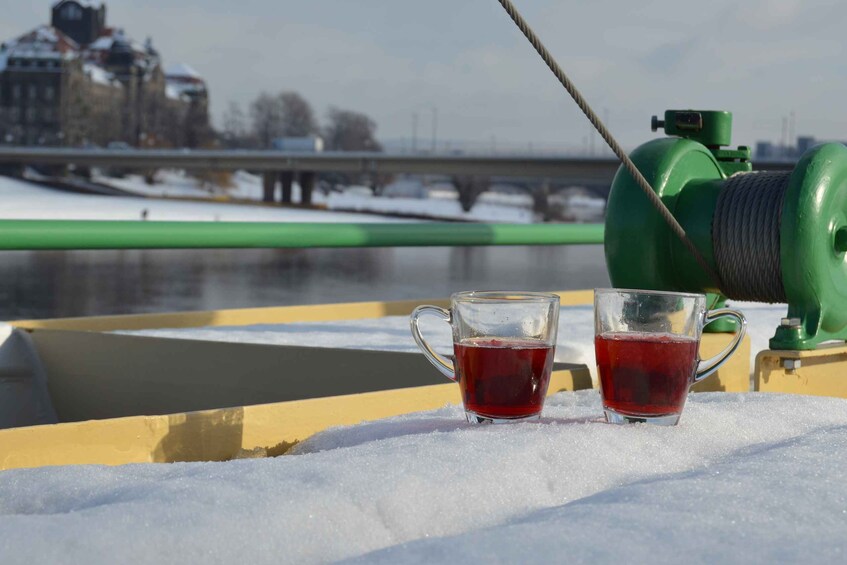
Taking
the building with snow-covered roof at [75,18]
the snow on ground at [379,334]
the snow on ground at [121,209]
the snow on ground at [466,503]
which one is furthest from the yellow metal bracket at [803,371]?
the building with snow-covered roof at [75,18]

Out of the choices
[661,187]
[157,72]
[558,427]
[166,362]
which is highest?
[157,72]

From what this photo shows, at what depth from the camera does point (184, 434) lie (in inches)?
46.8

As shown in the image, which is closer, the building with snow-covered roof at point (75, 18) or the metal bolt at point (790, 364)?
the metal bolt at point (790, 364)

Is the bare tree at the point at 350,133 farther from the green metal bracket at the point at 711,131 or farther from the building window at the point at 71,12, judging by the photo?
the green metal bracket at the point at 711,131

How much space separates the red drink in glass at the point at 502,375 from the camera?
1192mm

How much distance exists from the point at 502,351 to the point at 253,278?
2767 centimetres

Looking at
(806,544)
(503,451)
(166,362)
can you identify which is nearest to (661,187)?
(166,362)

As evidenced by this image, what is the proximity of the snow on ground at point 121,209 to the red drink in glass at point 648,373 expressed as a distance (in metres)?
43.3

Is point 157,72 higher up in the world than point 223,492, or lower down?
higher up

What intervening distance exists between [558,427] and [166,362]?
3.85ft

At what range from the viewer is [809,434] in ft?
3.90

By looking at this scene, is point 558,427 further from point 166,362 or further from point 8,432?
point 166,362

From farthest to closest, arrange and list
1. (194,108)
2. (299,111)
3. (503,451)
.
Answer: (194,108)
(299,111)
(503,451)

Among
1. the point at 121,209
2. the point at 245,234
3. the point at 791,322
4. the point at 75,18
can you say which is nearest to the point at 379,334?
the point at 245,234
